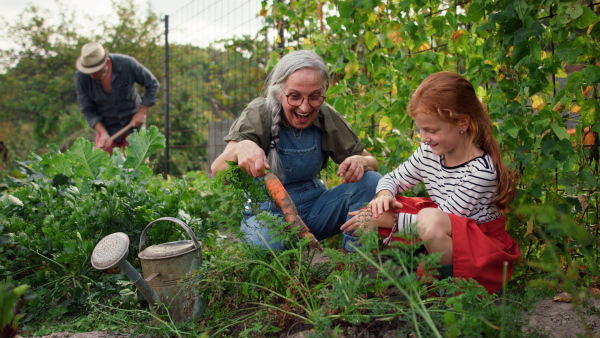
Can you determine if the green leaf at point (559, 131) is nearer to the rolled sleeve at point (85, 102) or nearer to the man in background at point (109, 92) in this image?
the man in background at point (109, 92)

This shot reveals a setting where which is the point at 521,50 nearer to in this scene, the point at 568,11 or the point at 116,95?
the point at 568,11

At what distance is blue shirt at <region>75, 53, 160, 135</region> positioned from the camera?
5652 mm

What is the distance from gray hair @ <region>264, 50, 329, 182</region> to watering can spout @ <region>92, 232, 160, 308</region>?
0.83 meters

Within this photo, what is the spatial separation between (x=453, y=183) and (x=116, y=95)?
15.3 ft

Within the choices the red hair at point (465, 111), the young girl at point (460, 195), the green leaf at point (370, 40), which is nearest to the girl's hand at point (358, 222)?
the young girl at point (460, 195)

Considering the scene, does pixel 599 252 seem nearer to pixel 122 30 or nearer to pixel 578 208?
pixel 578 208

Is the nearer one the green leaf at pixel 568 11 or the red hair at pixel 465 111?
the green leaf at pixel 568 11

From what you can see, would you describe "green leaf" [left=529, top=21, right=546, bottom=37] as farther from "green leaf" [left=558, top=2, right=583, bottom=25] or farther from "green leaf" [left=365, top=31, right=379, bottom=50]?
"green leaf" [left=365, top=31, right=379, bottom=50]

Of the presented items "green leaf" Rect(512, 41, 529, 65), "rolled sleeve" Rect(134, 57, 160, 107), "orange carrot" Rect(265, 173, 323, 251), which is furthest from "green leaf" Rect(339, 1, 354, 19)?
"rolled sleeve" Rect(134, 57, 160, 107)

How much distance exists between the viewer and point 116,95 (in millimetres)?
5699

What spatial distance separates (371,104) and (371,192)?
0.68 m

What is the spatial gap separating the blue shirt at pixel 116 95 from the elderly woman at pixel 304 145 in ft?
11.9

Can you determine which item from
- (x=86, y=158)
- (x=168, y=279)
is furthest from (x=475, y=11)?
(x=86, y=158)

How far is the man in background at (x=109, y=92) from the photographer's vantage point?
5.49 metres
